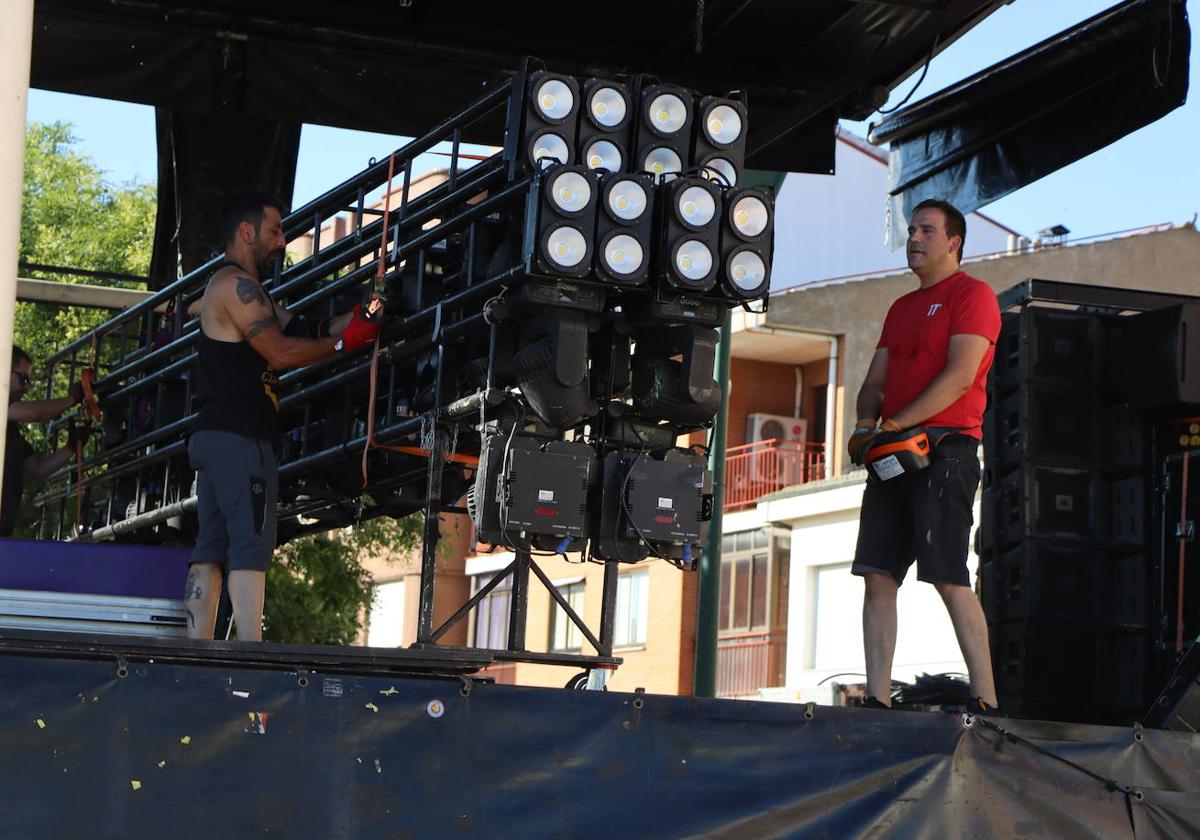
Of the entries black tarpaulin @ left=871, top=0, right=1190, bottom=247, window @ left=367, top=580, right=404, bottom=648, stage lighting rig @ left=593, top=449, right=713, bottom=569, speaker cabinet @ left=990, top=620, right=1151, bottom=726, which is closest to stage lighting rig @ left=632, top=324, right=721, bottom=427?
stage lighting rig @ left=593, top=449, right=713, bottom=569

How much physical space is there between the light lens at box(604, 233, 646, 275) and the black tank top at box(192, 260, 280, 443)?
1.35 metres

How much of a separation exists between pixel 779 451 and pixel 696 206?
28.0 m

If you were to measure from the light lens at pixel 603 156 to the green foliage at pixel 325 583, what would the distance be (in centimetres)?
1114

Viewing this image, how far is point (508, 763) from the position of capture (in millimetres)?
4625

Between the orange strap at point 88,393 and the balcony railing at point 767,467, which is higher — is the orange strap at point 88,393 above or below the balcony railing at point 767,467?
below

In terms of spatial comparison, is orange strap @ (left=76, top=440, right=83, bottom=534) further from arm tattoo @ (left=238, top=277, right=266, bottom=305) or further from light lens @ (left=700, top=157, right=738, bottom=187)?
light lens @ (left=700, top=157, right=738, bottom=187)

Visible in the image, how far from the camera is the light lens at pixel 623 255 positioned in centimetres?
608

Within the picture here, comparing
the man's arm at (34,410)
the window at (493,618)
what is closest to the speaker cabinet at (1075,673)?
the man's arm at (34,410)

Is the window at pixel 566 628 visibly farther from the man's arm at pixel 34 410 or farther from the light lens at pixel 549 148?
the light lens at pixel 549 148

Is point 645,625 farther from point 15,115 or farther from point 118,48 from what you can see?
point 15,115

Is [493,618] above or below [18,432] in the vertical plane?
below

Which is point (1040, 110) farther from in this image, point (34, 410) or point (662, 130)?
point (34, 410)

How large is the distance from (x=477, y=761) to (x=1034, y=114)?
550cm

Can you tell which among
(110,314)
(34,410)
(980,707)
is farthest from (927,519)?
(110,314)
